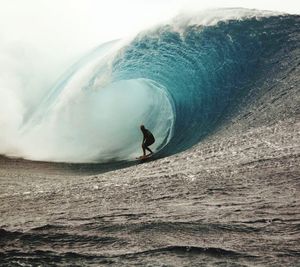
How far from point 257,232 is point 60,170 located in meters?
5.87

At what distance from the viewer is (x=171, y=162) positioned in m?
6.72

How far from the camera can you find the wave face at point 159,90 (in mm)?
10273

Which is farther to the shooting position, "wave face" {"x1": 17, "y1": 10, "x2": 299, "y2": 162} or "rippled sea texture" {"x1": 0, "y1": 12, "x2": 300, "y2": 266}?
"wave face" {"x1": 17, "y1": 10, "x2": 299, "y2": 162}

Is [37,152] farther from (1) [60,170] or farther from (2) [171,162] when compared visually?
(2) [171,162]

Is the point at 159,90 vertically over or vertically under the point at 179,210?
over

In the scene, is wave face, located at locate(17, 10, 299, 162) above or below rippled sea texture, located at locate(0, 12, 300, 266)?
above

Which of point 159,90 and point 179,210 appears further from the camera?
point 159,90

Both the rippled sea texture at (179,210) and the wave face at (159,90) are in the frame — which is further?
the wave face at (159,90)

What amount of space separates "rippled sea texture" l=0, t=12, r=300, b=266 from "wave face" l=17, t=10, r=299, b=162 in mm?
2794

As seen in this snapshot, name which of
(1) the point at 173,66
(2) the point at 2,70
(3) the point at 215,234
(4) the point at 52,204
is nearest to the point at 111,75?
(1) the point at 173,66

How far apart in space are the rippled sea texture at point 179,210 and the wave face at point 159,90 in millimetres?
2794

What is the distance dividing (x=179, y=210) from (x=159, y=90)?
916 centimetres

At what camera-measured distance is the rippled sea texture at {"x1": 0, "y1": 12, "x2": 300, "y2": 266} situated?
363 cm

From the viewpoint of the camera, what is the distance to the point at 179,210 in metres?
4.44
